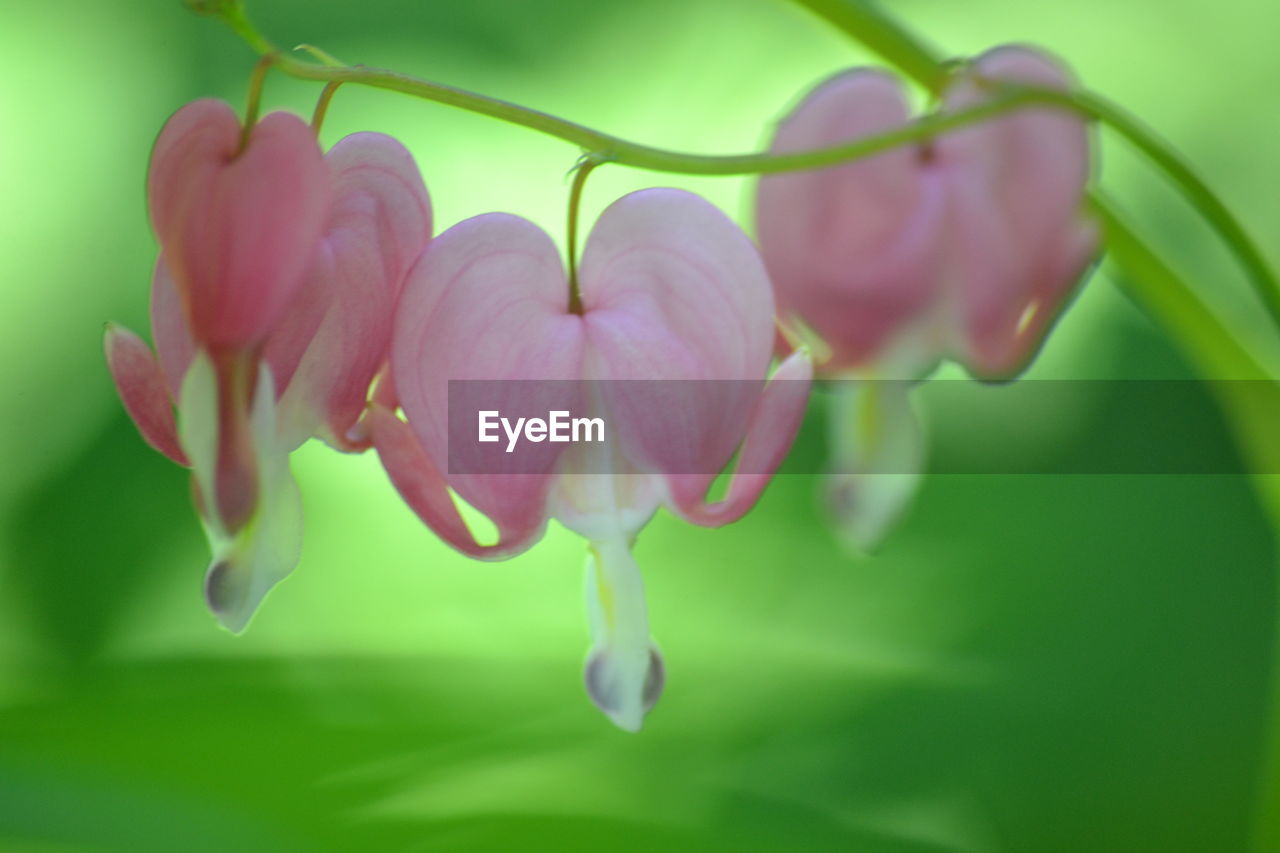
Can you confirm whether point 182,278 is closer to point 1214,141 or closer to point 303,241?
point 303,241

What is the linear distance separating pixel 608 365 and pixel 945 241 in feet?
0.49

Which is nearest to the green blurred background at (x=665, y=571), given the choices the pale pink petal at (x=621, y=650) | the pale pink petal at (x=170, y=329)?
the pale pink petal at (x=621, y=650)

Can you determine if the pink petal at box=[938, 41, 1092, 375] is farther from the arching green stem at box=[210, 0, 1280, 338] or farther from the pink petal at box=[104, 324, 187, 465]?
the pink petal at box=[104, 324, 187, 465]

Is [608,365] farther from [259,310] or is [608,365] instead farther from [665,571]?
[665,571]

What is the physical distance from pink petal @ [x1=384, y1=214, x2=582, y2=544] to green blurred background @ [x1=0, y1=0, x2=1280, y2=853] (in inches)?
24.5

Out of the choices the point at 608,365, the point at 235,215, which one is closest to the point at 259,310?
the point at 235,215

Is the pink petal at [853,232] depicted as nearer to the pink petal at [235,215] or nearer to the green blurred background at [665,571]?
the pink petal at [235,215]

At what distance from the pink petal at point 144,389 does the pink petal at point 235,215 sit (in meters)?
0.08

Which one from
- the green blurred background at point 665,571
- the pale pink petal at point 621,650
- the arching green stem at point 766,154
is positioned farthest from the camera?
the green blurred background at point 665,571

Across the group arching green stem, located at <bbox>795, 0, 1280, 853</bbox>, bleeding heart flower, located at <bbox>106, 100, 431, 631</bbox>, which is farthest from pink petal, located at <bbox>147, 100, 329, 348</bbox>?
arching green stem, located at <bbox>795, 0, 1280, 853</bbox>

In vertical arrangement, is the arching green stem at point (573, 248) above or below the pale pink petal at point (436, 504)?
above

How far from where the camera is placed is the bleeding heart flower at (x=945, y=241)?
18.5 inches

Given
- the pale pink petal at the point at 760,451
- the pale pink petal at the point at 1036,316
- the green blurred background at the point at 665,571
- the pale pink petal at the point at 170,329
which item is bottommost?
the green blurred background at the point at 665,571

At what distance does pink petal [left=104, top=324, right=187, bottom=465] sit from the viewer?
20.1 inches
